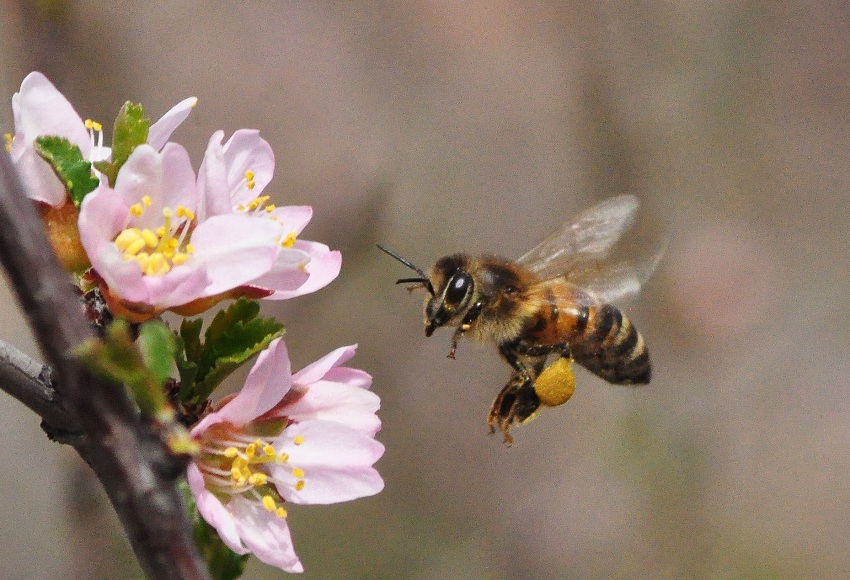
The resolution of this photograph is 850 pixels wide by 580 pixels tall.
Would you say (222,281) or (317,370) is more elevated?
(222,281)

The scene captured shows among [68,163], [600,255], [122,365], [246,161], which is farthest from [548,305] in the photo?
[122,365]

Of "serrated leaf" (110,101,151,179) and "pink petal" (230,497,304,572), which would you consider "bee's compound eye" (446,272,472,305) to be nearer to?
"pink petal" (230,497,304,572)

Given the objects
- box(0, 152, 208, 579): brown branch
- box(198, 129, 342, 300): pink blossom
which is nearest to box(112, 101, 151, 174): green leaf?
box(198, 129, 342, 300): pink blossom

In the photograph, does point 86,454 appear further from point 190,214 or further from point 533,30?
point 533,30

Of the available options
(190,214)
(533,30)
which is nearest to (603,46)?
(533,30)

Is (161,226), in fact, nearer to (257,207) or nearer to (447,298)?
(257,207)

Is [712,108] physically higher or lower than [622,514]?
higher

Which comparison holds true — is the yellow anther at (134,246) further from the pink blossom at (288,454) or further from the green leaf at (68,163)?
the pink blossom at (288,454)
